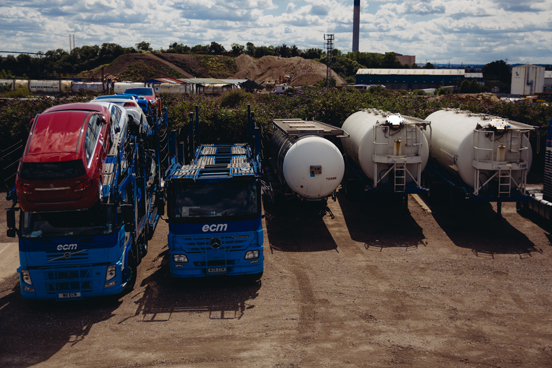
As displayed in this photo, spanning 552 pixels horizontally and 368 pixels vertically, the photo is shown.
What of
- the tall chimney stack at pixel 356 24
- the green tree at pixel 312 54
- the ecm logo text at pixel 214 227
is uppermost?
the tall chimney stack at pixel 356 24

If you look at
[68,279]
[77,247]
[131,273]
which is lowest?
[131,273]

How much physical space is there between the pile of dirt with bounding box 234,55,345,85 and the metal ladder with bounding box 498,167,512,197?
87245 mm

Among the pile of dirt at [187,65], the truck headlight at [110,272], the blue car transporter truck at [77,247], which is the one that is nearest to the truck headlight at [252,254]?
the blue car transporter truck at [77,247]

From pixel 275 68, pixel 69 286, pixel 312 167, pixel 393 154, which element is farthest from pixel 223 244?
pixel 275 68

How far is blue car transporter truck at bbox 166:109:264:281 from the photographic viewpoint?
38.5 feet

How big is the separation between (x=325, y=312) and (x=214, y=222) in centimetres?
360

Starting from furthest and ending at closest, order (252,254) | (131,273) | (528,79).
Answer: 1. (528,79)
2. (131,273)
3. (252,254)

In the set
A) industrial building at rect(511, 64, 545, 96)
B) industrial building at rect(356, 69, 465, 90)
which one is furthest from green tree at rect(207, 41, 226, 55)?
industrial building at rect(511, 64, 545, 96)

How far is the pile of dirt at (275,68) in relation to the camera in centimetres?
10569

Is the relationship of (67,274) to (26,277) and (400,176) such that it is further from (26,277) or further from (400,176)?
(400,176)

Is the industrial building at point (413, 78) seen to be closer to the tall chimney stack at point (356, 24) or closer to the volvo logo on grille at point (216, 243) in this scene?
the tall chimney stack at point (356, 24)

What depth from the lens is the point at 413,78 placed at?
363 ft

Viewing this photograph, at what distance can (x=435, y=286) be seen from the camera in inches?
509

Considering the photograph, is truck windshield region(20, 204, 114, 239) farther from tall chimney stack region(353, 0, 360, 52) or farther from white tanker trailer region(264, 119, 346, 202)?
tall chimney stack region(353, 0, 360, 52)
